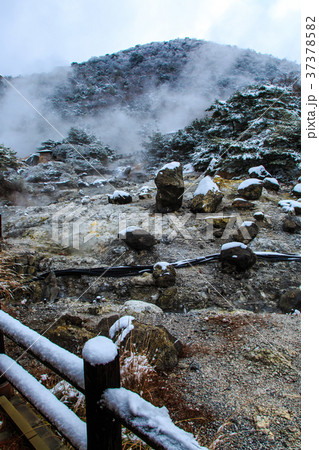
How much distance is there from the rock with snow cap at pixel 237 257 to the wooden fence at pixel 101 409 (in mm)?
2909

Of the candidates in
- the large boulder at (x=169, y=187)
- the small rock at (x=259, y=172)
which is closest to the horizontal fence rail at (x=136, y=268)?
the large boulder at (x=169, y=187)

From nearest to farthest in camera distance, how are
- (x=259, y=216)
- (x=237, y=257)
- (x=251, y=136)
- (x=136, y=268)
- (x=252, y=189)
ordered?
(x=237, y=257) < (x=136, y=268) < (x=259, y=216) < (x=252, y=189) < (x=251, y=136)

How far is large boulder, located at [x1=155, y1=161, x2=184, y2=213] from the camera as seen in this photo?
16.1 feet

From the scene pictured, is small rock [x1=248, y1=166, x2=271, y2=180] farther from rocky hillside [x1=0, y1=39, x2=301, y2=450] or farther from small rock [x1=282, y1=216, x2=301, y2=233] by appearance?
small rock [x1=282, y1=216, x2=301, y2=233]

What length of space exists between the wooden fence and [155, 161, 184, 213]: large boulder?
426 centimetres

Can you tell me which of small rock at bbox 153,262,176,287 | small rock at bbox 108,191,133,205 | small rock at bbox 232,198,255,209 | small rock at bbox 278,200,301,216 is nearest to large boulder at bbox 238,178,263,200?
small rock at bbox 232,198,255,209

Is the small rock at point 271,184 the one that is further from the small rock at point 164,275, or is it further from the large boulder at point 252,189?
the small rock at point 164,275

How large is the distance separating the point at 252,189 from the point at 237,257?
2.68 metres

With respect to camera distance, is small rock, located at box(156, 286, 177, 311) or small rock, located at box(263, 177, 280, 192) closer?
small rock, located at box(156, 286, 177, 311)

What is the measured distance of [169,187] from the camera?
5.01 meters

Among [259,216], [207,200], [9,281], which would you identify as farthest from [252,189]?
[9,281]

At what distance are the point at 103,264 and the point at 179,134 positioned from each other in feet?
24.1

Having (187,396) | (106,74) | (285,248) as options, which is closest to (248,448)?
(187,396)

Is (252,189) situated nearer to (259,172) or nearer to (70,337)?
(259,172)
